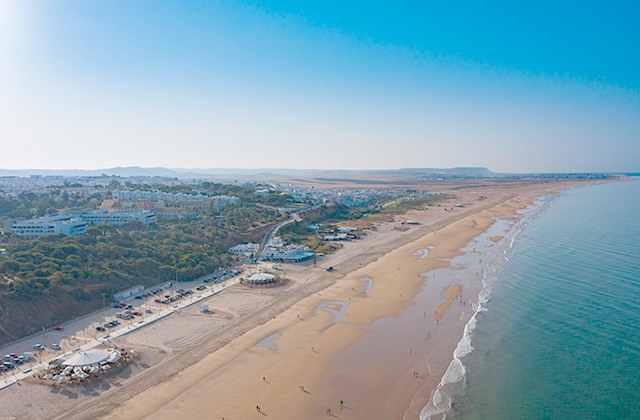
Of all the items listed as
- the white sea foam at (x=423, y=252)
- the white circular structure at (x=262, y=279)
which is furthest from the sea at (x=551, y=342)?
the white circular structure at (x=262, y=279)

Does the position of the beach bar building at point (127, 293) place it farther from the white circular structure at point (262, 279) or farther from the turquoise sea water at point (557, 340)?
the turquoise sea water at point (557, 340)

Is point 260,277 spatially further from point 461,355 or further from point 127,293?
point 461,355

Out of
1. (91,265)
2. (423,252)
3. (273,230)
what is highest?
(91,265)

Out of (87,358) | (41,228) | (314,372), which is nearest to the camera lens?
(87,358)

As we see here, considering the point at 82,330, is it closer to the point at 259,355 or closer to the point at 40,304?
the point at 40,304

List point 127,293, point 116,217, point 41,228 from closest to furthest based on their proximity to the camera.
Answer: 1. point 127,293
2. point 41,228
3. point 116,217

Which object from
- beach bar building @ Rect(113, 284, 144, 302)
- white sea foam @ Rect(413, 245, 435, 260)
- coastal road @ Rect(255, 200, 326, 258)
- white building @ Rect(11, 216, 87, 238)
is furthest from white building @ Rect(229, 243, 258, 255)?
white sea foam @ Rect(413, 245, 435, 260)

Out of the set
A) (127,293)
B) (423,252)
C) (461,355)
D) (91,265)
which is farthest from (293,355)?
(423,252)

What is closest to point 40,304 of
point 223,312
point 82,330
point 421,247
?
point 82,330
